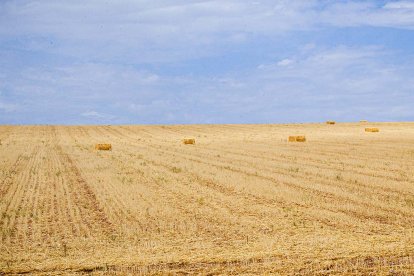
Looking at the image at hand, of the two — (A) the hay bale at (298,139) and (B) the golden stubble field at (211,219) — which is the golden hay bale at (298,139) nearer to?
(A) the hay bale at (298,139)

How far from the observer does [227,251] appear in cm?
965

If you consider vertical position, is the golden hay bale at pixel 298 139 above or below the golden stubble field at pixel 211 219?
above

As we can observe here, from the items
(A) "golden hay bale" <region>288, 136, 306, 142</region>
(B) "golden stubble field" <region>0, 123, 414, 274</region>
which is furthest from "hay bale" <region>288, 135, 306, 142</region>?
(B) "golden stubble field" <region>0, 123, 414, 274</region>

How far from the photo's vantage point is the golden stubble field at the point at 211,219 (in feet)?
29.3

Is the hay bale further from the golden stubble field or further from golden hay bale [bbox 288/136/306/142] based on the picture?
the golden stubble field

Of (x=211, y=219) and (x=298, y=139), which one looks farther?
(x=298, y=139)

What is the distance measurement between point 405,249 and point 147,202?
746 cm

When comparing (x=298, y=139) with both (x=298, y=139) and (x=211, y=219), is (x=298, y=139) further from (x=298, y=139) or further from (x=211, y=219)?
(x=211, y=219)

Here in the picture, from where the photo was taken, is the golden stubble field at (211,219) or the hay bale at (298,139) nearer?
the golden stubble field at (211,219)

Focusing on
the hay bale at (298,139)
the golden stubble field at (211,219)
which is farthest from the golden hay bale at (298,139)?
the golden stubble field at (211,219)

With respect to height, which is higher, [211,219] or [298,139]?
[298,139]

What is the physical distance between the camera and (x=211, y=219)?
41.5ft

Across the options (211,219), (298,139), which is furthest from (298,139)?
(211,219)

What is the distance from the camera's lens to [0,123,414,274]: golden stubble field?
29.3 feet
